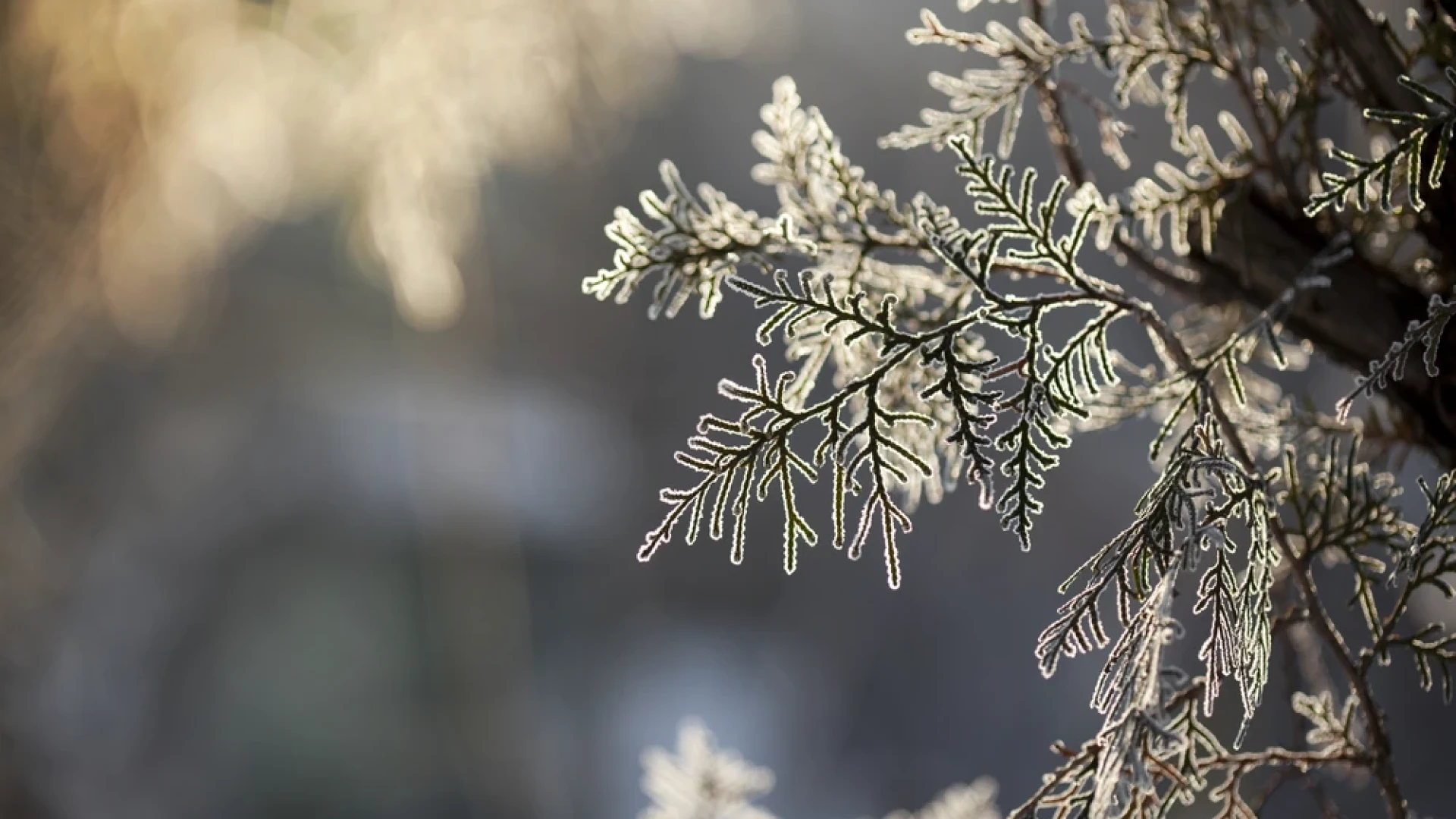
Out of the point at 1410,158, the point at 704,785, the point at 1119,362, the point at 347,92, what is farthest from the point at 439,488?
the point at 1410,158

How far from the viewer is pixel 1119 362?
2.01 ft

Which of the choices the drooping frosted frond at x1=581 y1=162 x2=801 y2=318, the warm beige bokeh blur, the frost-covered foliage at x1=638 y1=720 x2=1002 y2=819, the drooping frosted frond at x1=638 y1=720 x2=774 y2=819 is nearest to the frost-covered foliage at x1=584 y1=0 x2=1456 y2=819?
the drooping frosted frond at x1=581 y1=162 x2=801 y2=318

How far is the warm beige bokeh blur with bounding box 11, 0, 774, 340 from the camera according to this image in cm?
119

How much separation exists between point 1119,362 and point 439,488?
3123 mm

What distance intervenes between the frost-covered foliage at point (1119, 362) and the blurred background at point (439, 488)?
804 mm

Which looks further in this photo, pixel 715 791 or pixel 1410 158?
pixel 715 791

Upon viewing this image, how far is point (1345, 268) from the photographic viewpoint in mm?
514

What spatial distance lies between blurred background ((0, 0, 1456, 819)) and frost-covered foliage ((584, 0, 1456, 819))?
80cm

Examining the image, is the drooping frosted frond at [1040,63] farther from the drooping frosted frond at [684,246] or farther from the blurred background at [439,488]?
the blurred background at [439,488]

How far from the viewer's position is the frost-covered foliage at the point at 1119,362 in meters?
0.37

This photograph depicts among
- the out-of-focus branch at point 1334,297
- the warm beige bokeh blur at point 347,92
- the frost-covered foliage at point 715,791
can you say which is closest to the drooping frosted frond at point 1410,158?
the out-of-focus branch at point 1334,297

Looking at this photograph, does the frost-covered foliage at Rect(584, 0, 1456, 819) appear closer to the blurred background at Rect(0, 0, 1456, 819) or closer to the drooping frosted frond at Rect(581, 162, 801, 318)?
the drooping frosted frond at Rect(581, 162, 801, 318)

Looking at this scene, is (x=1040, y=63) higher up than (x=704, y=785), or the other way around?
(x=1040, y=63)

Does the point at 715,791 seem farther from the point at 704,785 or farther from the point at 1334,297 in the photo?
the point at 1334,297
